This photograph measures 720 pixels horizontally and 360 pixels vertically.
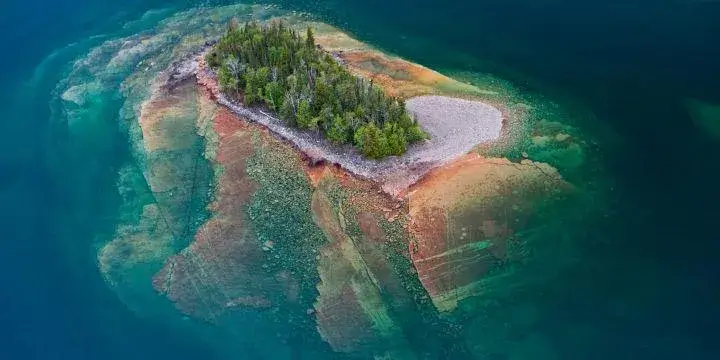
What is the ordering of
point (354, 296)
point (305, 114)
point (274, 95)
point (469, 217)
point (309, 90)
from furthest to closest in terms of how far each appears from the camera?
1. point (274, 95)
2. point (309, 90)
3. point (305, 114)
4. point (469, 217)
5. point (354, 296)

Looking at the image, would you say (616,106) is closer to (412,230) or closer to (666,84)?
(666,84)

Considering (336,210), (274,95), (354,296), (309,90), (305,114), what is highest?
(309,90)

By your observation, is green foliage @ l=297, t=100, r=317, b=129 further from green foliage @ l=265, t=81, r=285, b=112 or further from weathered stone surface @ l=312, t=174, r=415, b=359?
weathered stone surface @ l=312, t=174, r=415, b=359

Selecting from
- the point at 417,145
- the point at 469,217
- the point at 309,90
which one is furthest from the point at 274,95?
the point at 469,217

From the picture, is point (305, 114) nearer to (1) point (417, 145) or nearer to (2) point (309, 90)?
(2) point (309, 90)

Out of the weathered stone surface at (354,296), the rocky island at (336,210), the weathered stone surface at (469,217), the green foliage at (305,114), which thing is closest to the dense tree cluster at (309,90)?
the green foliage at (305,114)

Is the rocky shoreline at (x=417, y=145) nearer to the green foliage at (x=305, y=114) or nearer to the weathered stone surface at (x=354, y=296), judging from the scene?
the green foliage at (x=305, y=114)
